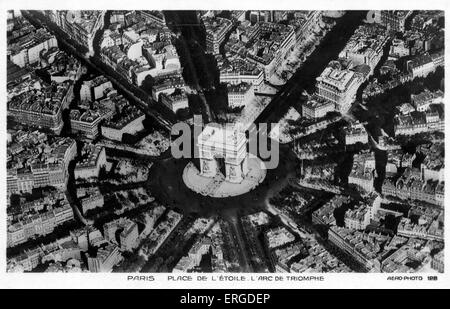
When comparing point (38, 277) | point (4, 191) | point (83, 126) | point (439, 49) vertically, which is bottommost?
point (38, 277)

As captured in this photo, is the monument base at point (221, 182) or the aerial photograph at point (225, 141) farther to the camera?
the monument base at point (221, 182)

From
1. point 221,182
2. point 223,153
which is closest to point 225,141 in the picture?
point 223,153

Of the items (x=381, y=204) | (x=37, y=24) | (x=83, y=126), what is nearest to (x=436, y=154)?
(x=381, y=204)

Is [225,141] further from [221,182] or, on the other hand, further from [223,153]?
[221,182]

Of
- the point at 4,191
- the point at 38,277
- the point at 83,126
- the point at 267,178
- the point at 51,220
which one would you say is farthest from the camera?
the point at 83,126

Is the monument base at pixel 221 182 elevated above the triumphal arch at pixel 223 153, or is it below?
below

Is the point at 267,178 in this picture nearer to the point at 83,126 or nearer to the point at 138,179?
the point at 138,179
